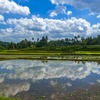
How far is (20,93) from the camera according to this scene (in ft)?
53.6

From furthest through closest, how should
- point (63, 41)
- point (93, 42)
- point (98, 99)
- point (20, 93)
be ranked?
1. point (63, 41)
2. point (93, 42)
3. point (20, 93)
4. point (98, 99)

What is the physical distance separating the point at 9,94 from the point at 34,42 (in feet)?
476

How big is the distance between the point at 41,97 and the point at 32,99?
28.8 inches

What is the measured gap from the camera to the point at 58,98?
14.9 metres

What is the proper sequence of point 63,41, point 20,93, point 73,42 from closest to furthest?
point 20,93
point 73,42
point 63,41

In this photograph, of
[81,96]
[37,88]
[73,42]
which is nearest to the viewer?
[81,96]

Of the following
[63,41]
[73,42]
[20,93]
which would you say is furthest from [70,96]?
[63,41]

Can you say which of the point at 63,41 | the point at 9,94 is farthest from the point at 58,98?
the point at 63,41

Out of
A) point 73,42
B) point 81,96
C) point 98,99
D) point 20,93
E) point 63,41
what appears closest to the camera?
point 98,99

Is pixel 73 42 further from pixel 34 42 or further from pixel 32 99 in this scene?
pixel 32 99

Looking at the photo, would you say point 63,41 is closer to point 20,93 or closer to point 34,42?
point 34,42

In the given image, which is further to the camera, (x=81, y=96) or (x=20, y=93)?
(x=20, y=93)

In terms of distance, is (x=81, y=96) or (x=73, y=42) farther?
(x=73, y=42)

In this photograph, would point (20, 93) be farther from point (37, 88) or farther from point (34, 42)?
point (34, 42)
